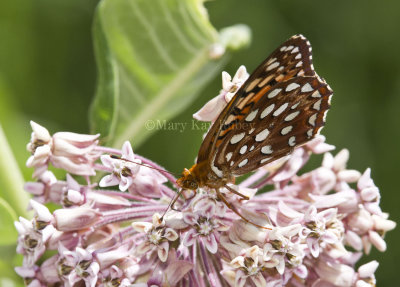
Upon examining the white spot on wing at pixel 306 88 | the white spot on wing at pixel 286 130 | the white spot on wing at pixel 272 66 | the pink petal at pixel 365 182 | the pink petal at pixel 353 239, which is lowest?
the pink petal at pixel 353 239

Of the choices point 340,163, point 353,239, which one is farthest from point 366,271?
point 340,163

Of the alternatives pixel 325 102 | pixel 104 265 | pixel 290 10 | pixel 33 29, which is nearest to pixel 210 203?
pixel 104 265

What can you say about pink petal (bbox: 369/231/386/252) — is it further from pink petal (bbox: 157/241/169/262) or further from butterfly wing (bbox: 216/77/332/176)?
pink petal (bbox: 157/241/169/262)

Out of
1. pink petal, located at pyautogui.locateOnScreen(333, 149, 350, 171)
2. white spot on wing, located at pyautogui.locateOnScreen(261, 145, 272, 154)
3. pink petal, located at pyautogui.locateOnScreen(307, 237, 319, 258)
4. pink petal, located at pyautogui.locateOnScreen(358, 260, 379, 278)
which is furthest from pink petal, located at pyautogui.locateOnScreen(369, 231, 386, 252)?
white spot on wing, located at pyautogui.locateOnScreen(261, 145, 272, 154)

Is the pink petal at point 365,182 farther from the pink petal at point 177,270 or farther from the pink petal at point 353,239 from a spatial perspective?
the pink petal at point 177,270

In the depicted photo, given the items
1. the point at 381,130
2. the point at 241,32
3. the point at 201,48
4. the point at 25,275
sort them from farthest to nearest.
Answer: the point at 381,130 → the point at 241,32 → the point at 201,48 → the point at 25,275

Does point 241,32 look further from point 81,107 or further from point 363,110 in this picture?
point 363,110

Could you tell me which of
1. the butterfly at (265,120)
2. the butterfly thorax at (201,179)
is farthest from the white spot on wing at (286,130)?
the butterfly thorax at (201,179)
